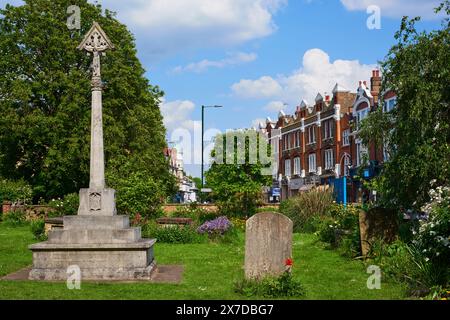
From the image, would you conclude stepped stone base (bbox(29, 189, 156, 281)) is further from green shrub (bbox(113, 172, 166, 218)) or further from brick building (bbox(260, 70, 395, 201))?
brick building (bbox(260, 70, 395, 201))

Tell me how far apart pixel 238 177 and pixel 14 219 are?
13472mm

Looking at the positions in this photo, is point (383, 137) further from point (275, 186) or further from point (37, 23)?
point (275, 186)

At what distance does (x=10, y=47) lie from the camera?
34.5 metres

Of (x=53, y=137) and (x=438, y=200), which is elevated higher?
(x=53, y=137)

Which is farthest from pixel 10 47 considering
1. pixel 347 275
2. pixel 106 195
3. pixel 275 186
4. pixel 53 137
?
pixel 275 186

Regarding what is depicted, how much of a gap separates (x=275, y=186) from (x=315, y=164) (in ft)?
40.6

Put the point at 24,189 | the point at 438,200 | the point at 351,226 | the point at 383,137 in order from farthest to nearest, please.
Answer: the point at 24,189
the point at 351,226
the point at 383,137
the point at 438,200

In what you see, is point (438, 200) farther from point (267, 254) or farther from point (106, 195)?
point (106, 195)

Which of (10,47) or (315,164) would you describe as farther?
(315,164)

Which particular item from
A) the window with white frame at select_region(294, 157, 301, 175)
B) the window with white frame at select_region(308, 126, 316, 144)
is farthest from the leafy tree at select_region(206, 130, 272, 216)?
the window with white frame at select_region(294, 157, 301, 175)

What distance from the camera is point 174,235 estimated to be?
21.4 m

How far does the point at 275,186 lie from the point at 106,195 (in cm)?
6161

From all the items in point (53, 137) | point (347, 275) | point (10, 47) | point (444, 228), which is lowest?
point (347, 275)

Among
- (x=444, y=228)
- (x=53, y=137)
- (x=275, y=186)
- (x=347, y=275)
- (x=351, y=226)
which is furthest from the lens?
(x=275, y=186)
